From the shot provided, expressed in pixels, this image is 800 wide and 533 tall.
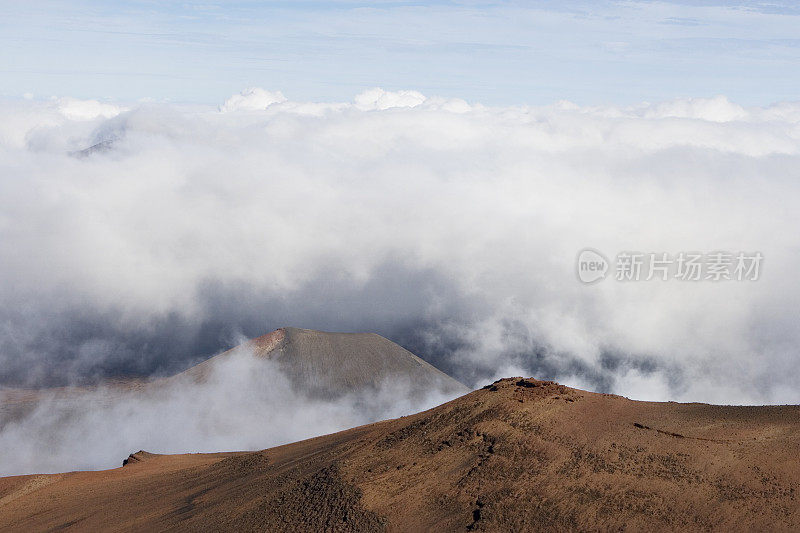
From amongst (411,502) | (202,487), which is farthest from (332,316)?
(411,502)

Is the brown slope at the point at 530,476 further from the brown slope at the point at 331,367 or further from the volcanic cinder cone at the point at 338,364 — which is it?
the brown slope at the point at 331,367

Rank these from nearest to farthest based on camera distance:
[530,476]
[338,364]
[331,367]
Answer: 1. [530,476]
2. [331,367]
3. [338,364]

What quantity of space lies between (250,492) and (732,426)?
23.2 meters

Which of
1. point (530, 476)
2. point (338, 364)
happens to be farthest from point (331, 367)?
point (530, 476)

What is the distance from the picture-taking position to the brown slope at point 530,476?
23.9 metres

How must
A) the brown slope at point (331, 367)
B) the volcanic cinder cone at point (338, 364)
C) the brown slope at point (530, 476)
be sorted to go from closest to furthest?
the brown slope at point (530, 476)
the brown slope at point (331, 367)
the volcanic cinder cone at point (338, 364)

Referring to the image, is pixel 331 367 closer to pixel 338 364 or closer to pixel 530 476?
pixel 338 364

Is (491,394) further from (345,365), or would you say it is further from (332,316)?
(332,316)

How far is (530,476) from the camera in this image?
1043 inches

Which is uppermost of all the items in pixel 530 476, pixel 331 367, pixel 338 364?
pixel 530 476

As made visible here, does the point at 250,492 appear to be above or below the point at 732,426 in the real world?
below

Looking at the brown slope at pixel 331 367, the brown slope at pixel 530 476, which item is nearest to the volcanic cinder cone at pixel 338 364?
the brown slope at pixel 331 367

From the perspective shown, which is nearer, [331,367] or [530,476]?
[530,476]

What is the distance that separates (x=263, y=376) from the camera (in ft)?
334
